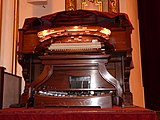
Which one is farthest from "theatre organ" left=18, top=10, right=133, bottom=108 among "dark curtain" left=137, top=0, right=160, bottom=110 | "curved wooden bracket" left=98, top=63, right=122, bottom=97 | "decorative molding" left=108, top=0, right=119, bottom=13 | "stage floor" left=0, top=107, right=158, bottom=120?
"dark curtain" left=137, top=0, right=160, bottom=110

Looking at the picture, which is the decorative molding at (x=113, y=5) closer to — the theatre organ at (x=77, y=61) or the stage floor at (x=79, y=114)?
the theatre organ at (x=77, y=61)

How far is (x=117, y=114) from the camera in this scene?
140 cm

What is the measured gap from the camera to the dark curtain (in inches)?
102

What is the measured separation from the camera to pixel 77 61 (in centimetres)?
188

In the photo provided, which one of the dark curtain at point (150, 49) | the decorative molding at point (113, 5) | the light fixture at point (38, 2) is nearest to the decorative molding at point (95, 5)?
the decorative molding at point (113, 5)

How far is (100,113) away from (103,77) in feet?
1.55

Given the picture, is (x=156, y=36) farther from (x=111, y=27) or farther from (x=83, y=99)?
(x=83, y=99)

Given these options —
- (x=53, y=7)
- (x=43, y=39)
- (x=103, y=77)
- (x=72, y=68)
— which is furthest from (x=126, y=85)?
(x=53, y=7)

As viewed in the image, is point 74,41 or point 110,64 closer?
point 74,41

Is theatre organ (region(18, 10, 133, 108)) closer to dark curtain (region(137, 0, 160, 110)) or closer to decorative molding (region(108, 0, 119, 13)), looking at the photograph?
decorative molding (region(108, 0, 119, 13))

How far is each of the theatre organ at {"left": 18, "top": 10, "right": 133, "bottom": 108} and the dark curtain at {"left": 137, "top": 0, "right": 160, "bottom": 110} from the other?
25.5 inches

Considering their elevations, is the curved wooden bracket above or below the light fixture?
below

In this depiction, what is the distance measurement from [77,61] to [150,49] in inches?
48.3

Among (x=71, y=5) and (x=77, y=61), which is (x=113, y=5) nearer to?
(x=71, y=5)
